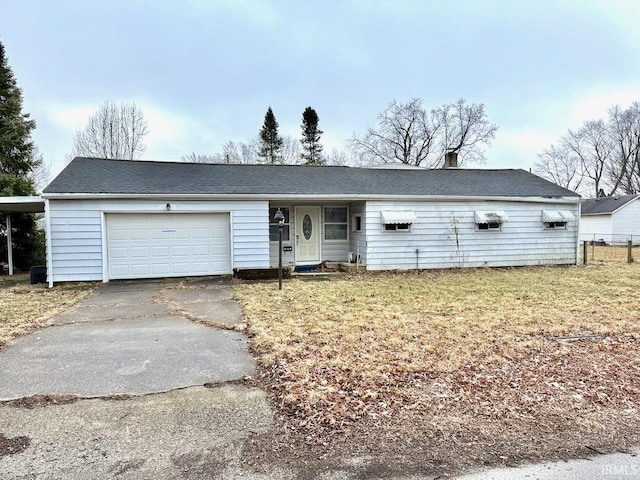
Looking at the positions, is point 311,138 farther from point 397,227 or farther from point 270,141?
point 397,227

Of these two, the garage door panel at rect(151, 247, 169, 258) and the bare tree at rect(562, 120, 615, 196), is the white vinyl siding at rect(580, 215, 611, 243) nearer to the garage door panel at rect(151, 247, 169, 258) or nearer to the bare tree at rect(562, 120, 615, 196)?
the bare tree at rect(562, 120, 615, 196)

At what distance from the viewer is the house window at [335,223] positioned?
12.9m

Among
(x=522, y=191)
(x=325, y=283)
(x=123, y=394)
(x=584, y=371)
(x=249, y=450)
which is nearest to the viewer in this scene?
(x=249, y=450)

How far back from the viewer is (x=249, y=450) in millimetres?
2512

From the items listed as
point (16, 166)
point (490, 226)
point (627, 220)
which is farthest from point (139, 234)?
point (627, 220)

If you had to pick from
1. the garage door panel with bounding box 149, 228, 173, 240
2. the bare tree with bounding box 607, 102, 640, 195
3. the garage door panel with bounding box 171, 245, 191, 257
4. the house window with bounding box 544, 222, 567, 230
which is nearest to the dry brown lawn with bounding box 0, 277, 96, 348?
the garage door panel with bounding box 149, 228, 173, 240

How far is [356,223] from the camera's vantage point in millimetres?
12625

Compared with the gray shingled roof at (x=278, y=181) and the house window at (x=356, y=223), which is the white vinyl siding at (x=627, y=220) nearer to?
the gray shingled roof at (x=278, y=181)

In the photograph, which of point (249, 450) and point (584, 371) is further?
point (584, 371)

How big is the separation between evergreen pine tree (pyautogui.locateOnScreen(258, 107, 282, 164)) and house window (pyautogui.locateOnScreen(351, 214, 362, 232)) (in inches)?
861

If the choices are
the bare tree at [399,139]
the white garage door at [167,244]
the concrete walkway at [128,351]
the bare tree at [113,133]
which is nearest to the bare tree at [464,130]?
the bare tree at [399,139]

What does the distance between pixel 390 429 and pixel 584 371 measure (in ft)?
7.69

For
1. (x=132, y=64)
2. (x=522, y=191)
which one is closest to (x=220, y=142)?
(x=132, y=64)

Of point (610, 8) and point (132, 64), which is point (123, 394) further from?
point (132, 64)
